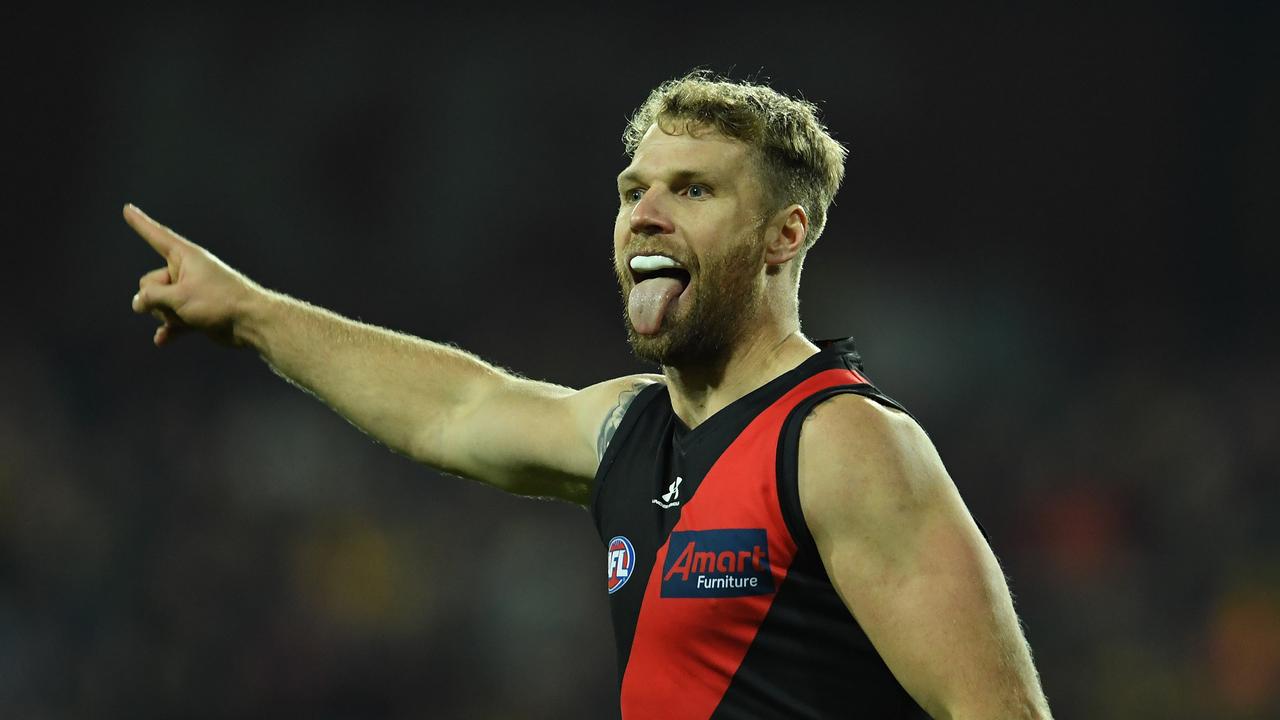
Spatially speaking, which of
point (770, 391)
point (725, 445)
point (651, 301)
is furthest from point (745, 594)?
point (651, 301)

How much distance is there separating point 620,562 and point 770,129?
107cm

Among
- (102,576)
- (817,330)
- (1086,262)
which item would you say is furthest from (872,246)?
(102,576)

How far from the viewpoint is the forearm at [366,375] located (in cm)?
363

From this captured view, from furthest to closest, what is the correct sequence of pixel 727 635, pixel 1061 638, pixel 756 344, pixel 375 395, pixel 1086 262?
1. pixel 1086 262
2. pixel 1061 638
3. pixel 375 395
4. pixel 756 344
5. pixel 727 635

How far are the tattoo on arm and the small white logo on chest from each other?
344mm

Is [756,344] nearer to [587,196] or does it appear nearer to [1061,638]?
[1061,638]

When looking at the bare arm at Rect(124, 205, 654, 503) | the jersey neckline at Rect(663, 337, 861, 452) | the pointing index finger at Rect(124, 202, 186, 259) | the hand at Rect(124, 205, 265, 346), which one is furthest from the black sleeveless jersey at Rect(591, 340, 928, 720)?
the pointing index finger at Rect(124, 202, 186, 259)

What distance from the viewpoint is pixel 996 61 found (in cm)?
916

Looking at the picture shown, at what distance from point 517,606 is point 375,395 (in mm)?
4626

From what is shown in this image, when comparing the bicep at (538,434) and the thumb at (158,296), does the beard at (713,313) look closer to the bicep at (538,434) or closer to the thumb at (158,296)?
the bicep at (538,434)

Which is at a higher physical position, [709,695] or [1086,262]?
[1086,262]

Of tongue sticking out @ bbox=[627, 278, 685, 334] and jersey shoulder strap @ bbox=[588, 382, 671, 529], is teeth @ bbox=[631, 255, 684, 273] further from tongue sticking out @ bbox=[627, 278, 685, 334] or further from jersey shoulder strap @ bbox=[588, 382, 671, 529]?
jersey shoulder strap @ bbox=[588, 382, 671, 529]

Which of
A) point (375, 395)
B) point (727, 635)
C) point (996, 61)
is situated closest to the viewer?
point (727, 635)

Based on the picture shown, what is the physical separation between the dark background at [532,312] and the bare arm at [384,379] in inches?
174
